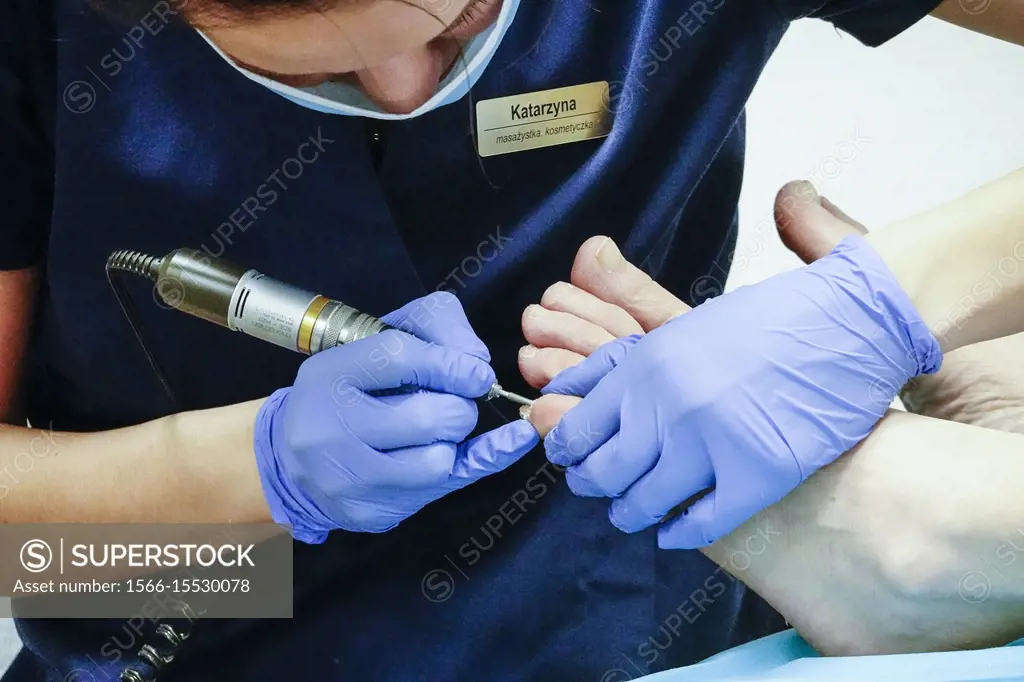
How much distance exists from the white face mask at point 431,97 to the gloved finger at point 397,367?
0.17 metres

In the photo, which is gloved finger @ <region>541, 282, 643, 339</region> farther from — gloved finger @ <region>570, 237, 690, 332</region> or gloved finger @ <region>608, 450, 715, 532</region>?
gloved finger @ <region>608, 450, 715, 532</region>

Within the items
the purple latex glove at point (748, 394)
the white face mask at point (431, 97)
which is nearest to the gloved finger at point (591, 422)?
the purple latex glove at point (748, 394)

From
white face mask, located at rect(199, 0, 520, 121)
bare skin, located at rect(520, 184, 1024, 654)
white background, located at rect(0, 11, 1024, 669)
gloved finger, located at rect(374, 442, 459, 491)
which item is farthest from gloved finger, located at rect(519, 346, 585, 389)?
white background, located at rect(0, 11, 1024, 669)

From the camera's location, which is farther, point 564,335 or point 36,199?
point 564,335

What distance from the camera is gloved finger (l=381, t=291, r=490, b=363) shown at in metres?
0.63

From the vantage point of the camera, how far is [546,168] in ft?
2.13

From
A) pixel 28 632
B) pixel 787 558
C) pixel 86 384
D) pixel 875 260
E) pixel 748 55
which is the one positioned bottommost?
pixel 28 632

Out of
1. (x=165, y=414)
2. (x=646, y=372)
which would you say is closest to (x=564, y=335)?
(x=646, y=372)

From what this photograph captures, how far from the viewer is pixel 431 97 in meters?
0.57

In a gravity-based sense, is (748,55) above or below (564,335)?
above

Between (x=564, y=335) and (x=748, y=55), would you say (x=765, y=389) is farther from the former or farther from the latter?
(x=748, y=55)

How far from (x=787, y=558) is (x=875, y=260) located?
25 cm

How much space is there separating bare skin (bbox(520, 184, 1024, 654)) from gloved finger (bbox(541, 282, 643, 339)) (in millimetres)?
16

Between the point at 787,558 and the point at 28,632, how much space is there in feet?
2.39
